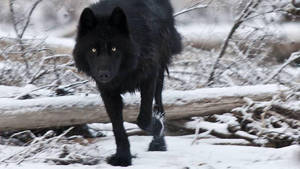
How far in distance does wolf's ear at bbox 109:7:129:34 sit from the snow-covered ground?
124 cm

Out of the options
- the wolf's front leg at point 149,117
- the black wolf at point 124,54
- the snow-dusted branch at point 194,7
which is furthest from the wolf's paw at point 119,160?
the snow-dusted branch at point 194,7

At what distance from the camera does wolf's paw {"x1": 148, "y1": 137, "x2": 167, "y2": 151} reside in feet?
19.5

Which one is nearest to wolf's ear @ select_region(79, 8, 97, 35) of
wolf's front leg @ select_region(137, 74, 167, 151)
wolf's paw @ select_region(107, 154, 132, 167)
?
wolf's front leg @ select_region(137, 74, 167, 151)

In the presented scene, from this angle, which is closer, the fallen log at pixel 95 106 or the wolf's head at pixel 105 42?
the wolf's head at pixel 105 42

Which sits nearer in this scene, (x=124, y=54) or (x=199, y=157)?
(x=124, y=54)

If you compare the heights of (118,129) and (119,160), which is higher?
(118,129)

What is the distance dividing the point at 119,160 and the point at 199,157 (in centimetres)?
83

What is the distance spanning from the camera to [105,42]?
17.0 feet

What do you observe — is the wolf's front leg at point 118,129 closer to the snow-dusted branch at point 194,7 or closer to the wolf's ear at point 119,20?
the wolf's ear at point 119,20

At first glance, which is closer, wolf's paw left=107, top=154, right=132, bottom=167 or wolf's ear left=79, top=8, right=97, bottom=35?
wolf's ear left=79, top=8, right=97, bottom=35

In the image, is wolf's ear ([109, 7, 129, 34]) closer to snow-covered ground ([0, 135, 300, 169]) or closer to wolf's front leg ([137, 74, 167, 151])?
wolf's front leg ([137, 74, 167, 151])

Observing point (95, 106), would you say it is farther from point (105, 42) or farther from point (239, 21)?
point (239, 21)

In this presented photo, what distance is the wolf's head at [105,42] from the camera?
5125 millimetres

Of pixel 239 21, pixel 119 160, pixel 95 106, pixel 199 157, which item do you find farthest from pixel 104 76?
pixel 239 21
